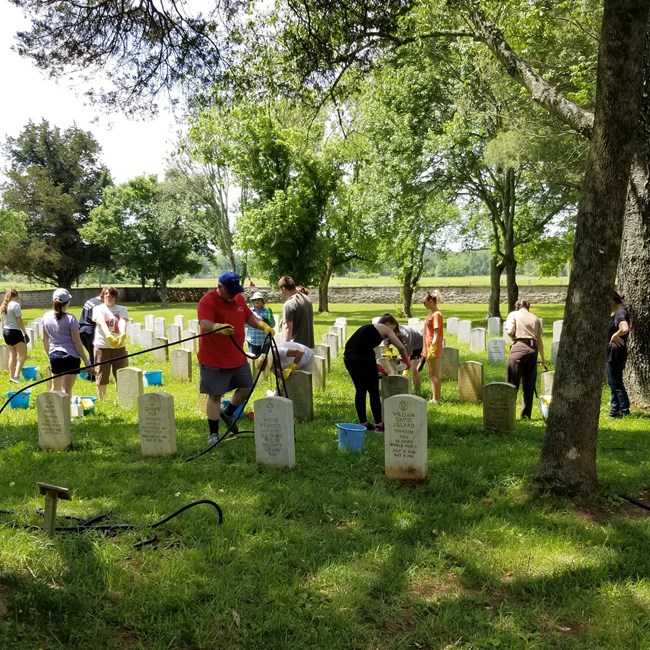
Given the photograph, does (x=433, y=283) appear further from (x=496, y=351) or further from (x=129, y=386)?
(x=129, y=386)

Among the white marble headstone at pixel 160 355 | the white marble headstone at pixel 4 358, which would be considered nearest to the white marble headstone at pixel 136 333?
the white marble headstone at pixel 160 355

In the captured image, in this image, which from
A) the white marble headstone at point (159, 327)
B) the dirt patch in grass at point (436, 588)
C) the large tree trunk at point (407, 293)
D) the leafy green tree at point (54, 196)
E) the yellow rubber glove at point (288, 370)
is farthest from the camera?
the leafy green tree at point (54, 196)


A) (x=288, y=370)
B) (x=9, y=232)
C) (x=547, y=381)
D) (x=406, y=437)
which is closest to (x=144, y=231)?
(x=9, y=232)

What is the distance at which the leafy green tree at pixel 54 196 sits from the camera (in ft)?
134

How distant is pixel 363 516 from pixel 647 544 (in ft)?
6.85

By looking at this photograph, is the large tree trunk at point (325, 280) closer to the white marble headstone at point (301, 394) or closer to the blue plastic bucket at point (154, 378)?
the blue plastic bucket at point (154, 378)

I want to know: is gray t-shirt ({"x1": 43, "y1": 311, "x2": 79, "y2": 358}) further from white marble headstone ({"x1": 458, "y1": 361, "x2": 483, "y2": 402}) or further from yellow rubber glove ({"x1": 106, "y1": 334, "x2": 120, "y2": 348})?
white marble headstone ({"x1": 458, "y1": 361, "x2": 483, "y2": 402})

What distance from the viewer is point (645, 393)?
8211mm

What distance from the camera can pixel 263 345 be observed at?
8.39m

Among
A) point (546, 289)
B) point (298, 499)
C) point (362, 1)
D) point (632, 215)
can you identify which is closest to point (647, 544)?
point (298, 499)

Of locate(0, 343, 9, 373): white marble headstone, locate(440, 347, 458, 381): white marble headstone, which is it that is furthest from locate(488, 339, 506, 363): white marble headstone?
locate(0, 343, 9, 373): white marble headstone

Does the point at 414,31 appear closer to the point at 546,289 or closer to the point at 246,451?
the point at 246,451

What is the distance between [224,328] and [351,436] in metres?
1.84

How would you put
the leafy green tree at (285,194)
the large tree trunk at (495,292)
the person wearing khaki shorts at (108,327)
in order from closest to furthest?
the person wearing khaki shorts at (108,327)
the large tree trunk at (495,292)
the leafy green tree at (285,194)
